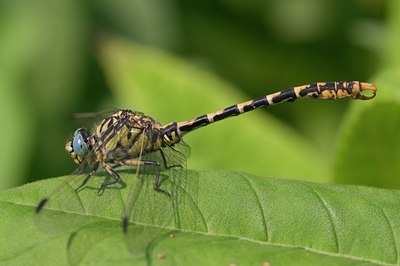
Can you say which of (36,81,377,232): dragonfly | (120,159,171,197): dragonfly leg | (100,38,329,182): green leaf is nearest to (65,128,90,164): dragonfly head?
(36,81,377,232): dragonfly

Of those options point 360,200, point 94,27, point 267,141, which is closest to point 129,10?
point 94,27

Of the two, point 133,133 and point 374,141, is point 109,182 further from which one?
point 374,141

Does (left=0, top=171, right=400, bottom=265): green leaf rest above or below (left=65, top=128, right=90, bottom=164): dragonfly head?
below

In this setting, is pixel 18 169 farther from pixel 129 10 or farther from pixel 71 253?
pixel 71 253

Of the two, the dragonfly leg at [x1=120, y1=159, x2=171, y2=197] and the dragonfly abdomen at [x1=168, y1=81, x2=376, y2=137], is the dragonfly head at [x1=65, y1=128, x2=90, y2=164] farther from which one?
the dragonfly abdomen at [x1=168, y1=81, x2=376, y2=137]

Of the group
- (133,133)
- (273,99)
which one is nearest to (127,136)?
(133,133)

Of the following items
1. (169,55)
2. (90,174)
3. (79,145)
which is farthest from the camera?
(169,55)
